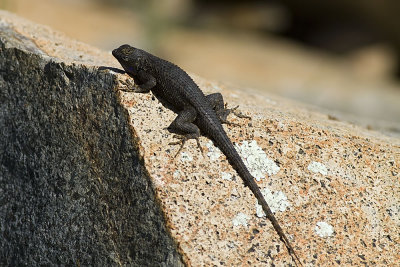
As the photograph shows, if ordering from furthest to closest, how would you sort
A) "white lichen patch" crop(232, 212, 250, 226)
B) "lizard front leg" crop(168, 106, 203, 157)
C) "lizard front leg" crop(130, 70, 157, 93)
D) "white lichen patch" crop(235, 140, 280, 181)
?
"lizard front leg" crop(130, 70, 157, 93) < "lizard front leg" crop(168, 106, 203, 157) < "white lichen patch" crop(235, 140, 280, 181) < "white lichen patch" crop(232, 212, 250, 226)

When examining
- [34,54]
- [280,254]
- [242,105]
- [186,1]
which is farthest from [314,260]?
[186,1]

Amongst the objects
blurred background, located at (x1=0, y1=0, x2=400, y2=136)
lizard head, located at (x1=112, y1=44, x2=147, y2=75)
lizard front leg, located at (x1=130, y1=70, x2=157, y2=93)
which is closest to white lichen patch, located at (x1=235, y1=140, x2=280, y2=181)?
lizard front leg, located at (x1=130, y1=70, x2=157, y2=93)

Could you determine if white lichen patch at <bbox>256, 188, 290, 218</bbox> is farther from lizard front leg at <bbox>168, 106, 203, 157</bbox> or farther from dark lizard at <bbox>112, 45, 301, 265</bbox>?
lizard front leg at <bbox>168, 106, 203, 157</bbox>

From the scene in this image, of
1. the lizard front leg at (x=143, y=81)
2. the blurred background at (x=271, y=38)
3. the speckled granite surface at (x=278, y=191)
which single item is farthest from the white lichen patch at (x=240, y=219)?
the blurred background at (x=271, y=38)

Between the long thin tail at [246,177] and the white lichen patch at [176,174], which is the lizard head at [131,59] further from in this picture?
the white lichen patch at [176,174]

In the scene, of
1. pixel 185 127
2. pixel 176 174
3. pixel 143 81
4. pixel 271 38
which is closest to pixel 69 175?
pixel 176 174

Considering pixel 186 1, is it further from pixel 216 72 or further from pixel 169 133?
pixel 169 133
